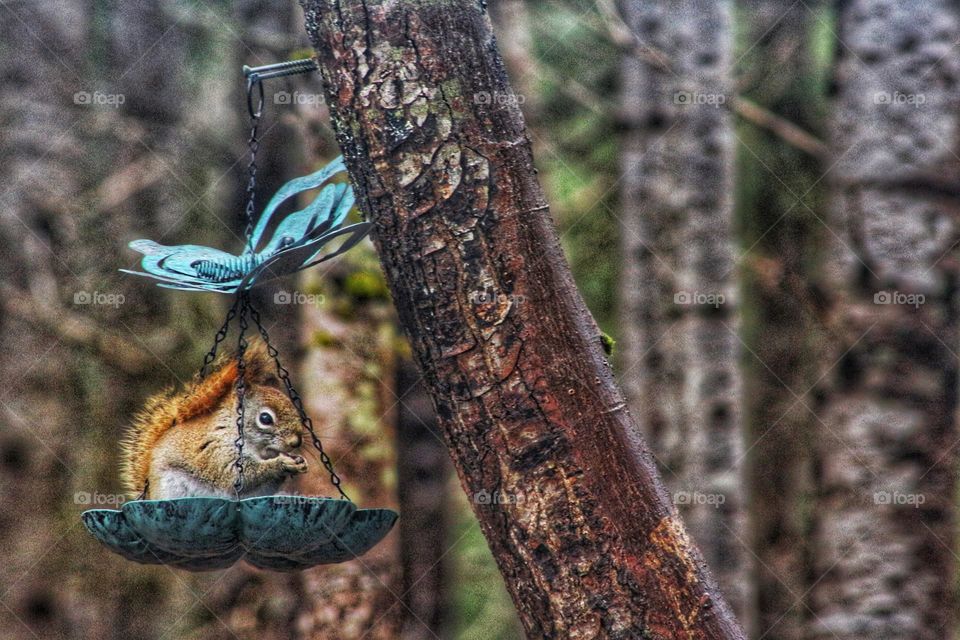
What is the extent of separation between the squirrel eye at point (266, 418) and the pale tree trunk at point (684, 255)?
103 inches

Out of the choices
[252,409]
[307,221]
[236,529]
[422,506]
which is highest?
[307,221]

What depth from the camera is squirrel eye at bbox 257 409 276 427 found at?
2404 mm

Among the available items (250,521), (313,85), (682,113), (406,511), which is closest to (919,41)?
(682,113)

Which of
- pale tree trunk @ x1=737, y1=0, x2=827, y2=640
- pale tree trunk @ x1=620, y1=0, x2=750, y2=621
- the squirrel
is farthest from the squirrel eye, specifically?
pale tree trunk @ x1=737, y1=0, x2=827, y2=640

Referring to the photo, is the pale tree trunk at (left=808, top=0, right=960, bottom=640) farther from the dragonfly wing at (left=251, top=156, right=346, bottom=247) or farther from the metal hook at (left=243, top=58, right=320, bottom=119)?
the metal hook at (left=243, top=58, right=320, bottom=119)

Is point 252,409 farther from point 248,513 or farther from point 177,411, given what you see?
point 248,513

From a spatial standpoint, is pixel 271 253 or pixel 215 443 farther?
pixel 215 443

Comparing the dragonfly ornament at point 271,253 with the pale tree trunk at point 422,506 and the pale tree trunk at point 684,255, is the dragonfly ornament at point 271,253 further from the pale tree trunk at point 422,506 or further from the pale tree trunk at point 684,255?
the pale tree trunk at point 684,255

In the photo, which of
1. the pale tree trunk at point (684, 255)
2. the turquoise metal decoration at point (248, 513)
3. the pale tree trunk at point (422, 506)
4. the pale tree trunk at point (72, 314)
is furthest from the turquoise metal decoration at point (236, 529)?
the pale tree trunk at point (72, 314)

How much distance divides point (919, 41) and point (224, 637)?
4722 mm

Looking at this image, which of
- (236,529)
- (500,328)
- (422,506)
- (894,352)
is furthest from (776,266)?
(236,529)

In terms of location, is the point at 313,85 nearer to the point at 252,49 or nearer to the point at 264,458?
the point at 252,49

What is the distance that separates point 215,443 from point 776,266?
13.9 ft

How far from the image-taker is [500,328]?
1.76m
